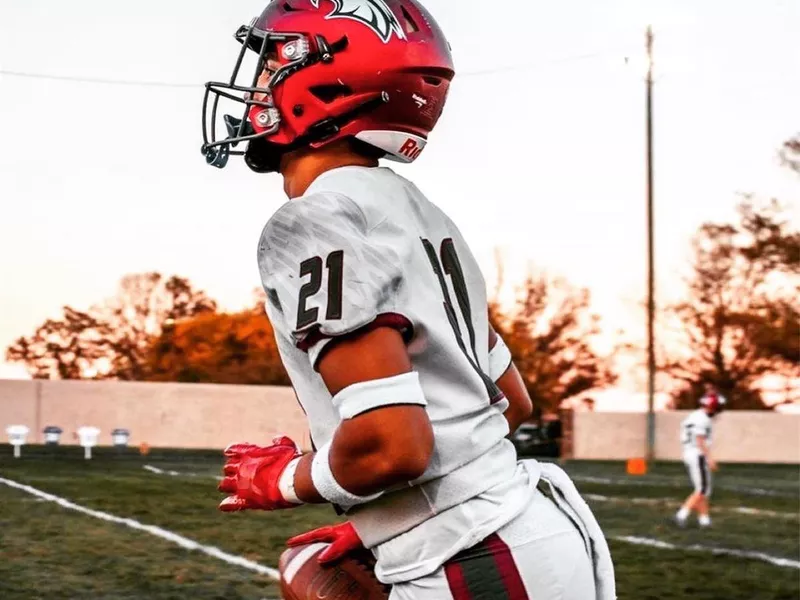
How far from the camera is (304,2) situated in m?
2.34

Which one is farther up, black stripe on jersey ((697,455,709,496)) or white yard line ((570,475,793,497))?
black stripe on jersey ((697,455,709,496))

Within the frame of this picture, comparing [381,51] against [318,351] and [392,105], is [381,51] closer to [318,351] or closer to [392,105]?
[392,105]

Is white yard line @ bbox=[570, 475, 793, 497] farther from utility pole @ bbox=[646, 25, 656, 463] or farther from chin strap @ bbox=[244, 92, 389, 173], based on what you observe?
chin strap @ bbox=[244, 92, 389, 173]

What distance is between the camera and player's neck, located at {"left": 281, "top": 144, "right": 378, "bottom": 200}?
7.45 ft

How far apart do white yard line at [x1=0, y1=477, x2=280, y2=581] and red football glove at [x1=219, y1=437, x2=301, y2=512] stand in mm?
6528

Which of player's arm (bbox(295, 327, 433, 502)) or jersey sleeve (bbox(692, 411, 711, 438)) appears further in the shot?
jersey sleeve (bbox(692, 411, 711, 438))

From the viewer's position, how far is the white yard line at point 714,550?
11.6 meters

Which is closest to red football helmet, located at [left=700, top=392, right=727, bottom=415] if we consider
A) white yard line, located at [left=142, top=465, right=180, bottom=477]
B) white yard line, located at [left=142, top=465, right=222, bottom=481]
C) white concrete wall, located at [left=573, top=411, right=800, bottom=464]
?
white yard line, located at [left=142, top=465, right=222, bottom=481]

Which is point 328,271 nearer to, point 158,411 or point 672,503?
point 672,503

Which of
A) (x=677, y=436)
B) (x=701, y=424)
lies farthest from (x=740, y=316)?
(x=701, y=424)

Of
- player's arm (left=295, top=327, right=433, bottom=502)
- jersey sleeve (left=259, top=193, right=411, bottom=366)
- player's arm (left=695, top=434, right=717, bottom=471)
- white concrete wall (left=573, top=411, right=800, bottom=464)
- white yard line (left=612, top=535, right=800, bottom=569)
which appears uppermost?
jersey sleeve (left=259, top=193, right=411, bottom=366)

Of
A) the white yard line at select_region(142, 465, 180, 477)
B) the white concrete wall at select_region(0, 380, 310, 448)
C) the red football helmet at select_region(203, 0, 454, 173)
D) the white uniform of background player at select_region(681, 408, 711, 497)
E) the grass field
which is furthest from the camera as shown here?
the white concrete wall at select_region(0, 380, 310, 448)

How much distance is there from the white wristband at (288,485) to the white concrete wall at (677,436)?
35709mm

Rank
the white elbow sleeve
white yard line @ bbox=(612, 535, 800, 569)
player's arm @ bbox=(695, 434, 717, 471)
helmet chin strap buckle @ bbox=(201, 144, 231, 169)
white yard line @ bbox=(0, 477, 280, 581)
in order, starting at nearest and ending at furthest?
the white elbow sleeve
helmet chin strap buckle @ bbox=(201, 144, 231, 169)
white yard line @ bbox=(0, 477, 280, 581)
white yard line @ bbox=(612, 535, 800, 569)
player's arm @ bbox=(695, 434, 717, 471)
